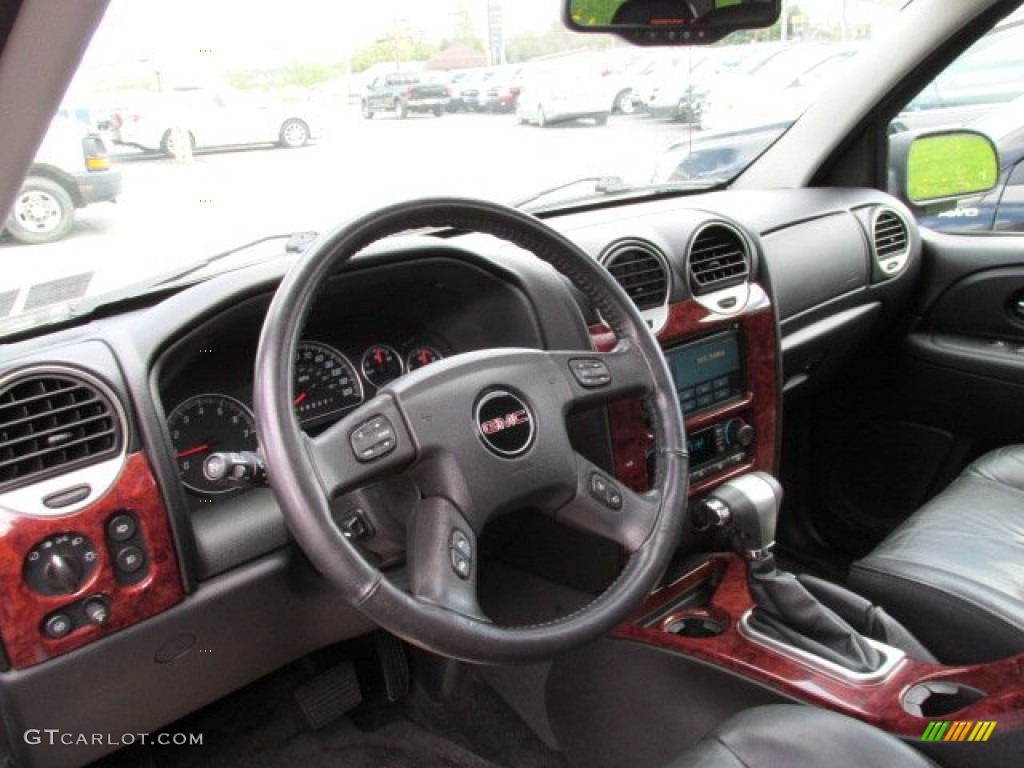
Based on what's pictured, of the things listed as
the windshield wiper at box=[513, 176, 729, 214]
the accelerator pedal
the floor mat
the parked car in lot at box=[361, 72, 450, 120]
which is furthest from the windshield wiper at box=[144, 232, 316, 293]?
the floor mat

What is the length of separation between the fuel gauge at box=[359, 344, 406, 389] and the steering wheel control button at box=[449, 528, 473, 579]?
2.06 ft

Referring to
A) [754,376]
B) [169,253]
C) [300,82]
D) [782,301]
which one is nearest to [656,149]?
[782,301]

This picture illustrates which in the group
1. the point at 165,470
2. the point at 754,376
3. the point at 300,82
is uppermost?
the point at 300,82

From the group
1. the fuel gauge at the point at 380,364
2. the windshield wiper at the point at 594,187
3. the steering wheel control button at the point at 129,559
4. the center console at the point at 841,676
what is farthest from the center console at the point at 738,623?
the steering wheel control button at the point at 129,559

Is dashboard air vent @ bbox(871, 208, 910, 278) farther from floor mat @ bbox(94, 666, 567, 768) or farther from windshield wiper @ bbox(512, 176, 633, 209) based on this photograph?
floor mat @ bbox(94, 666, 567, 768)

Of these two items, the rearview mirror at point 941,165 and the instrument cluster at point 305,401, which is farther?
the rearview mirror at point 941,165

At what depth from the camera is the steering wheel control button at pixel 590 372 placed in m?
1.49

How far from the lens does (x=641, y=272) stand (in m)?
2.08

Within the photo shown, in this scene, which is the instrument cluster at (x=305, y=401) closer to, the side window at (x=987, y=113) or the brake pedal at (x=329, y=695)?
the brake pedal at (x=329, y=695)

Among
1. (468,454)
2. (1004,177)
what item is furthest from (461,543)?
(1004,177)

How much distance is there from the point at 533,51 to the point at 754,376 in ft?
3.45

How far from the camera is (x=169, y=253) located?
182cm

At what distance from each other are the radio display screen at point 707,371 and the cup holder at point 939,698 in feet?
2.51

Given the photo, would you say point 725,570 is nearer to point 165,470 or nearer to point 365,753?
point 365,753
